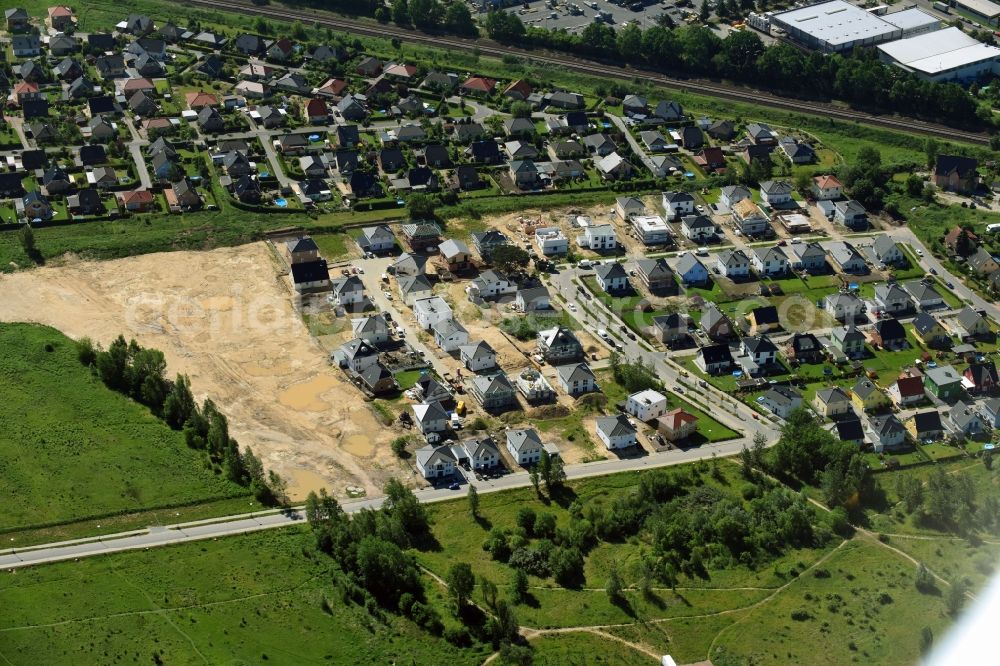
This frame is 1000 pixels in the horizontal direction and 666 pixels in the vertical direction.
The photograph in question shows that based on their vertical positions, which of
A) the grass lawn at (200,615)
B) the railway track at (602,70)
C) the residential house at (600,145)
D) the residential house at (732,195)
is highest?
the railway track at (602,70)

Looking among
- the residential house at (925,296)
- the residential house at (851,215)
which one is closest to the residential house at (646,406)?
the residential house at (925,296)

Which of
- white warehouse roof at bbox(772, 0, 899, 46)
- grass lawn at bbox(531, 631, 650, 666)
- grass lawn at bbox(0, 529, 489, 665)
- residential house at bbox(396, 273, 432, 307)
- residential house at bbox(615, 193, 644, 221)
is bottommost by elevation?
grass lawn at bbox(0, 529, 489, 665)

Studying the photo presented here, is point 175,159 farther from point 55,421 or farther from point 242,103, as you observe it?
point 55,421

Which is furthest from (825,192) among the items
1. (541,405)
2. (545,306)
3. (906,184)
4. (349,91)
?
(349,91)

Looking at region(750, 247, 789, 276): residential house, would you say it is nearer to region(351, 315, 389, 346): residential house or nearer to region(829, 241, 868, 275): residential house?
region(829, 241, 868, 275): residential house

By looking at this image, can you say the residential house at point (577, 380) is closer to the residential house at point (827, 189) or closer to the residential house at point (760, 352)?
the residential house at point (760, 352)

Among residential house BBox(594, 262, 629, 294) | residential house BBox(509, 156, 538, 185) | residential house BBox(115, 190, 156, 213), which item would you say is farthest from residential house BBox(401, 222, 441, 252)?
residential house BBox(115, 190, 156, 213)

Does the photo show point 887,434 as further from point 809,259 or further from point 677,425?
point 809,259
